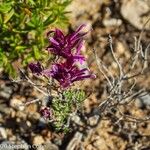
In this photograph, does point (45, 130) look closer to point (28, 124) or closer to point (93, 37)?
point (28, 124)

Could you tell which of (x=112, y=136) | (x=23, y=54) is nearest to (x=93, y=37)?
(x=23, y=54)

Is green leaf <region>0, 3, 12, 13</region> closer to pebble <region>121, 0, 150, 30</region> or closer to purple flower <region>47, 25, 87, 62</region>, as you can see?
purple flower <region>47, 25, 87, 62</region>

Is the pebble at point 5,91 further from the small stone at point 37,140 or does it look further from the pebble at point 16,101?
the small stone at point 37,140

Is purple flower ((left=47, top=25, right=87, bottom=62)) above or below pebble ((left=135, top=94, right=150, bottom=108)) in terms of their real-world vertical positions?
above

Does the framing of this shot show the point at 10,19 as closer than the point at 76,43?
No

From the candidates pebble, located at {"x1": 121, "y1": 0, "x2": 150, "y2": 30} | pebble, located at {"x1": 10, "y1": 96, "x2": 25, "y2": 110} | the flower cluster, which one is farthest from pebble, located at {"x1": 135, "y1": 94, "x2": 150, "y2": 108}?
the flower cluster

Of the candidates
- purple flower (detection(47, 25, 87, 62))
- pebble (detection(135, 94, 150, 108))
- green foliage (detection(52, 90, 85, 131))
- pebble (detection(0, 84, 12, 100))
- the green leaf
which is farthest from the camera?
pebble (detection(0, 84, 12, 100))
